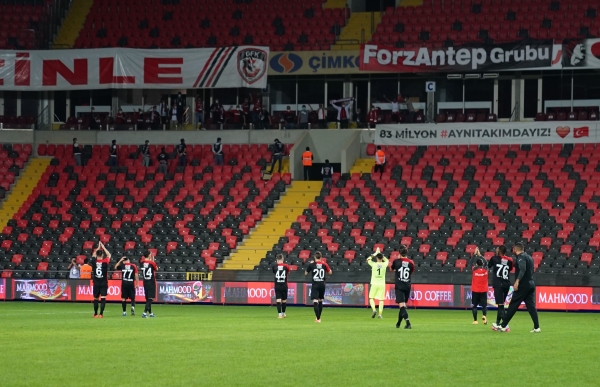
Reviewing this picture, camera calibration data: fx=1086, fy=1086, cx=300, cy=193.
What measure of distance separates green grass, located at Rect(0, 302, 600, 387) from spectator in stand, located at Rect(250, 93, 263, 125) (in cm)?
2176

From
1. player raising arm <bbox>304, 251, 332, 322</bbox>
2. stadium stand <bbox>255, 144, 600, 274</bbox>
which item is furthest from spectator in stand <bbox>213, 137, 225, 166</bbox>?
player raising arm <bbox>304, 251, 332, 322</bbox>

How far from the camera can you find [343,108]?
161 ft

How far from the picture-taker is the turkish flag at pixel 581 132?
44.1 meters

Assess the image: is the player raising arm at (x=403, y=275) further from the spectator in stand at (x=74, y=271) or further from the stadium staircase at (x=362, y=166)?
the stadium staircase at (x=362, y=166)

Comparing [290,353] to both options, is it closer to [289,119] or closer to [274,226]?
[274,226]

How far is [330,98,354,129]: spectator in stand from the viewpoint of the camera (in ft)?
159

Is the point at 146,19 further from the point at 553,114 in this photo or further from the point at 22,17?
the point at 553,114

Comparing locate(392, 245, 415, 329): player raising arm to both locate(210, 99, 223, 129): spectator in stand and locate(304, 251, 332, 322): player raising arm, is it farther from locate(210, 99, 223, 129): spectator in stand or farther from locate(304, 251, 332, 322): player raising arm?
locate(210, 99, 223, 129): spectator in stand

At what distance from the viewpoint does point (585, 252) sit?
37.0 meters

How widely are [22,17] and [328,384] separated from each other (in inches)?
1676

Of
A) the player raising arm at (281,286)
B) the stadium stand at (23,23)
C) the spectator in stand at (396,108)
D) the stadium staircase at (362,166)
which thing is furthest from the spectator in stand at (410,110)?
the player raising arm at (281,286)

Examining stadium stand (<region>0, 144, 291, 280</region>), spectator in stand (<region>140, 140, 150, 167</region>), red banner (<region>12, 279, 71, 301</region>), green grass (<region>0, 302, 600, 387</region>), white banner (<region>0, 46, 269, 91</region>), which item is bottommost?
red banner (<region>12, 279, 71, 301</region>)

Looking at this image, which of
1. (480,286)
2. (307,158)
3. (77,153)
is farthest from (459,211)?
(77,153)

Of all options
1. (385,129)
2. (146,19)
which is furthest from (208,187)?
(146,19)
